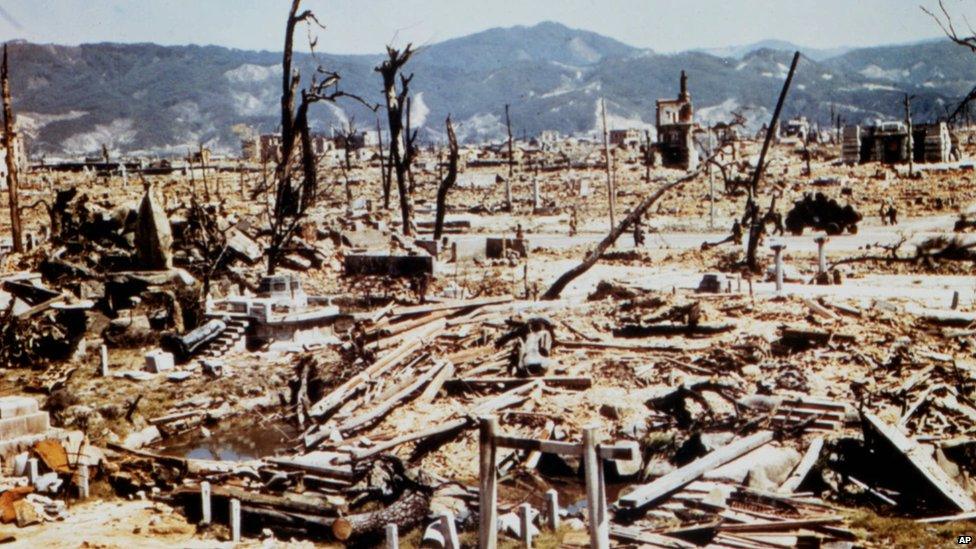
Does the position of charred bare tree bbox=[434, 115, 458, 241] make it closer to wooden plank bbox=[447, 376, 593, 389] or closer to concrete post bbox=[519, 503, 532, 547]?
wooden plank bbox=[447, 376, 593, 389]

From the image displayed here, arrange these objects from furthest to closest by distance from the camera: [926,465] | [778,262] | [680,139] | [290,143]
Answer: [680,139], [290,143], [778,262], [926,465]

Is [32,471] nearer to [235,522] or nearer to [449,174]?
[235,522]

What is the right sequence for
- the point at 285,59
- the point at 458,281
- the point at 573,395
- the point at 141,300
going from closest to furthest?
1. the point at 573,395
2. the point at 141,300
3. the point at 285,59
4. the point at 458,281

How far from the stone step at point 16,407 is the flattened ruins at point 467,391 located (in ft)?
0.13

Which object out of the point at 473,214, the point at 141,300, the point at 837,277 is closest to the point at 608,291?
the point at 837,277

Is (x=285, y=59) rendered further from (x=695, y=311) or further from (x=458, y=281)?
(x=695, y=311)

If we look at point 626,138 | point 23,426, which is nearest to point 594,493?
point 23,426

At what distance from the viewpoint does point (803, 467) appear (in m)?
10.4

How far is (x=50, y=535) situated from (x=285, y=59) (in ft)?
54.2

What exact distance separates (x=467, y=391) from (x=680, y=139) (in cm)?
6573

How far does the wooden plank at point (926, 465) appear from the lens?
9.35m

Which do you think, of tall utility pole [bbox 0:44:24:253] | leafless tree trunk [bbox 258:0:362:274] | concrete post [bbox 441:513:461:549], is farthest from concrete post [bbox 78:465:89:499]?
tall utility pole [bbox 0:44:24:253]

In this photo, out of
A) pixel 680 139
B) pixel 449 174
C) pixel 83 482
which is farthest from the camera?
pixel 680 139

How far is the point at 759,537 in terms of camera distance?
8523 mm
